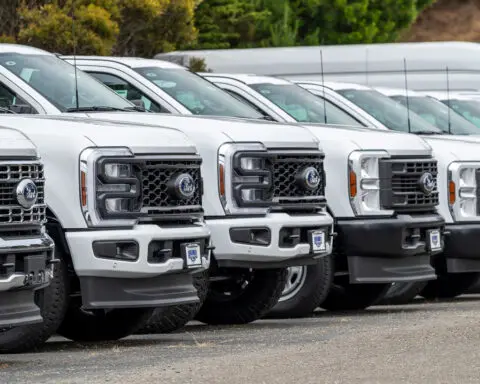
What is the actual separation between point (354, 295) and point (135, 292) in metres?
4.54

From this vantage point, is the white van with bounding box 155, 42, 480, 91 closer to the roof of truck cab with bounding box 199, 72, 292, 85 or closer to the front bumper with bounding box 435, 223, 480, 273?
the roof of truck cab with bounding box 199, 72, 292, 85

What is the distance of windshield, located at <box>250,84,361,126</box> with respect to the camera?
55.4 ft

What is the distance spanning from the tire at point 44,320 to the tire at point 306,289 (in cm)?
349

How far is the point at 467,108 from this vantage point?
21.8 meters

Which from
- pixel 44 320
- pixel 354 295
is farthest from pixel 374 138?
pixel 44 320

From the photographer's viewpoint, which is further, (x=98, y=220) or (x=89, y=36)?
(x=89, y=36)

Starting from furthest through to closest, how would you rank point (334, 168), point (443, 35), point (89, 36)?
point (443, 35), point (89, 36), point (334, 168)

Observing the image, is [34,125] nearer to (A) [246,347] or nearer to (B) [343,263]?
(A) [246,347]

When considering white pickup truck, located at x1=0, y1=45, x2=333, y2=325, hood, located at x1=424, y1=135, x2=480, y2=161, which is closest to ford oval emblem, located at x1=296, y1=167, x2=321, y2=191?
white pickup truck, located at x1=0, y1=45, x2=333, y2=325

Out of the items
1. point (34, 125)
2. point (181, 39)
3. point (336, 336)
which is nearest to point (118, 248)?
point (34, 125)

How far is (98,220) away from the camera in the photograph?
38.7ft

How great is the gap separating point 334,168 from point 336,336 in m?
2.55

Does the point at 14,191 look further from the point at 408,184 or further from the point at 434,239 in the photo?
the point at 434,239

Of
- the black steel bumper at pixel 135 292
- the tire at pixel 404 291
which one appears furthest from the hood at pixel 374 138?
the black steel bumper at pixel 135 292
